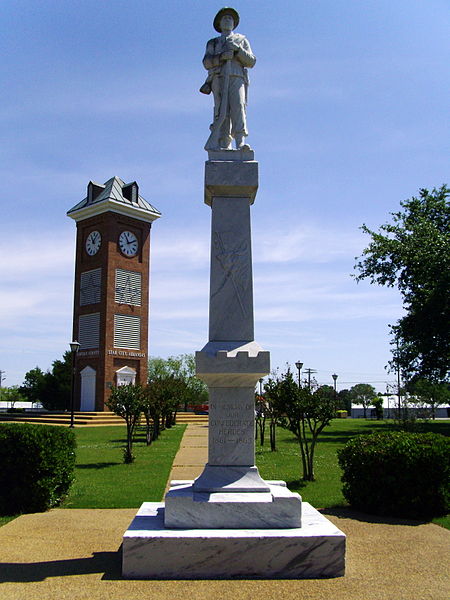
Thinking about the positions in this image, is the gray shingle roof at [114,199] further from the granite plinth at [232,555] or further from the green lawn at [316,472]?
the granite plinth at [232,555]

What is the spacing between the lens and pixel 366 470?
30.3 ft

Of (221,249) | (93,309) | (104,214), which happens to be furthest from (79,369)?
(221,249)

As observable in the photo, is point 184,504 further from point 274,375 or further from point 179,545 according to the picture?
point 274,375

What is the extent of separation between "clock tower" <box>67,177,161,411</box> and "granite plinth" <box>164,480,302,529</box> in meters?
37.0

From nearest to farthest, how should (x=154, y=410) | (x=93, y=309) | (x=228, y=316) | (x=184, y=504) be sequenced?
(x=184, y=504) → (x=228, y=316) → (x=154, y=410) → (x=93, y=309)

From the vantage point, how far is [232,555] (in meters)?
5.62

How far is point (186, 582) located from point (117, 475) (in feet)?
28.0

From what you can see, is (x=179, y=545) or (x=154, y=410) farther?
(x=154, y=410)

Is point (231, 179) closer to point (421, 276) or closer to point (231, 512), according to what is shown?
point (231, 512)

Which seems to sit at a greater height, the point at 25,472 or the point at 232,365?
the point at 232,365

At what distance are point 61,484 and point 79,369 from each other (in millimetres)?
35410

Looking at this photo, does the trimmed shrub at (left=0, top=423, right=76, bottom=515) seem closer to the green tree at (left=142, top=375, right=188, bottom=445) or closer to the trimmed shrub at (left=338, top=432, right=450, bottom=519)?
the trimmed shrub at (left=338, top=432, right=450, bottom=519)

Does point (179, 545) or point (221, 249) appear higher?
point (221, 249)

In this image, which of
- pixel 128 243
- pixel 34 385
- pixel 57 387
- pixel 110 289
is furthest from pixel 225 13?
pixel 34 385
